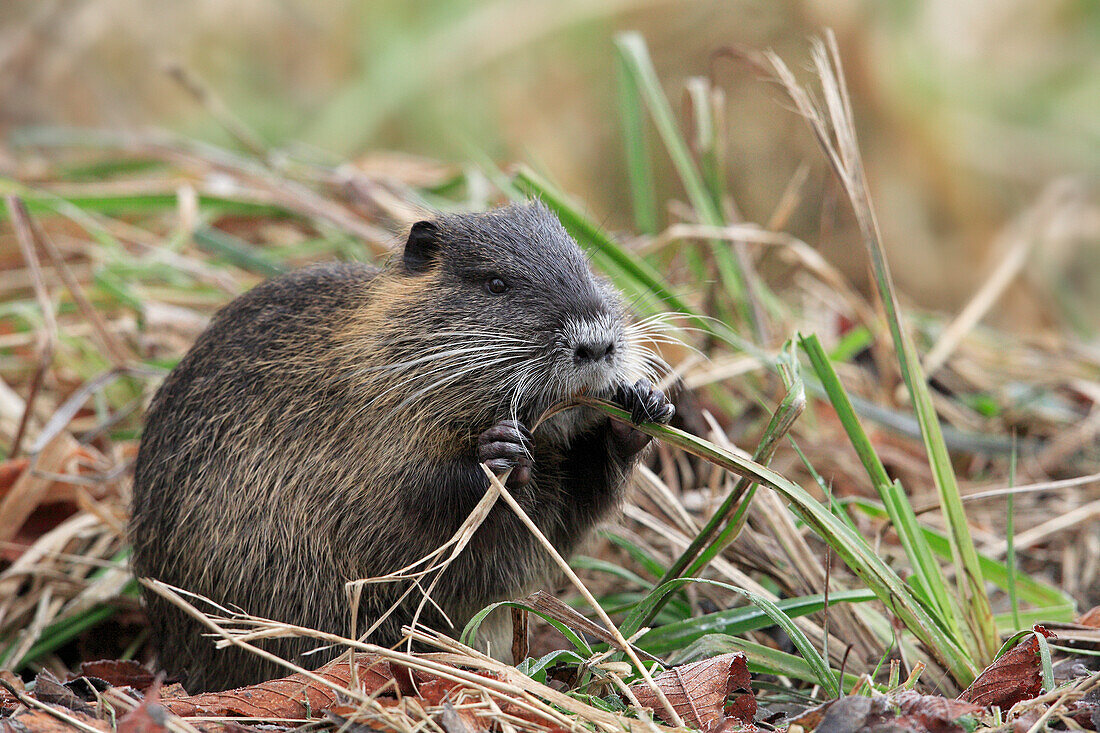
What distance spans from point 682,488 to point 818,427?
970 mm

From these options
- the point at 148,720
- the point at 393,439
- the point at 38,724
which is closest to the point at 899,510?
the point at 393,439

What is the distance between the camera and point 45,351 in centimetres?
444

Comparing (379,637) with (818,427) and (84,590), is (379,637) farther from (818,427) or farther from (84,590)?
(818,427)

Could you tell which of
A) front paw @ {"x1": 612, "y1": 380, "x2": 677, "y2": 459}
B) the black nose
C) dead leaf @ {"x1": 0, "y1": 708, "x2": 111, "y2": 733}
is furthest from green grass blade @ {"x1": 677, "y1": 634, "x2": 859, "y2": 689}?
dead leaf @ {"x1": 0, "y1": 708, "x2": 111, "y2": 733}

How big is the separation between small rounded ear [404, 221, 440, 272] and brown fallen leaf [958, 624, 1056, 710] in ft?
7.06

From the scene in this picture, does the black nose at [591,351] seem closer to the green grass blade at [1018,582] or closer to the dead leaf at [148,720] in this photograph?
the green grass blade at [1018,582]

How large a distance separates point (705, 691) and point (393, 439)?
4.17ft

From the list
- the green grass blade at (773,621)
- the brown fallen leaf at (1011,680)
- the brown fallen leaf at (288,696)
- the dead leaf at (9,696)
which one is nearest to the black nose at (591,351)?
the green grass blade at (773,621)

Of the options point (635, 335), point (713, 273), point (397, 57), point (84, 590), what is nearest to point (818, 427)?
point (713, 273)

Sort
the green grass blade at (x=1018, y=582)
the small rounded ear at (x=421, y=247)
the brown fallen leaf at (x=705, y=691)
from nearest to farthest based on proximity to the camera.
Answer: the brown fallen leaf at (x=705, y=691)
the green grass blade at (x=1018, y=582)
the small rounded ear at (x=421, y=247)

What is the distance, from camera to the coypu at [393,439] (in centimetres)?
328

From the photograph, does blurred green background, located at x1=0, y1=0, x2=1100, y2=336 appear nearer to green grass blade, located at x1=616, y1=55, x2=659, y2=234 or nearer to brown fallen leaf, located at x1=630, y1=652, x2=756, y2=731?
green grass blade, located at x1=616, y1=55, x2=659, y2=234

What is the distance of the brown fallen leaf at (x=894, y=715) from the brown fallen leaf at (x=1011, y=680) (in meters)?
0.30

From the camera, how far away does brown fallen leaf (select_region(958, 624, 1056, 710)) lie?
110 inches
